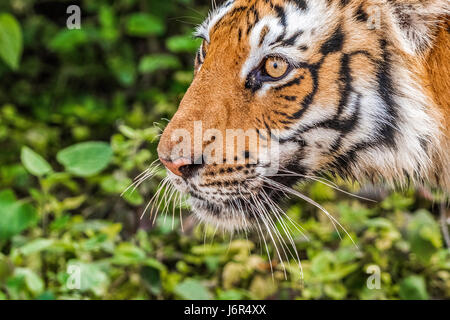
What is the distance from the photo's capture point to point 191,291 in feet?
4.77

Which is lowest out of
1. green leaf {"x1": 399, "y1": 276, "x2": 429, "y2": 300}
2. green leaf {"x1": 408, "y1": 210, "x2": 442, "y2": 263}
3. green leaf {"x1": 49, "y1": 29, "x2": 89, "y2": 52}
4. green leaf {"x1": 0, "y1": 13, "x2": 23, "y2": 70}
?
green leaf {"x1": 399, "y1": 276, "x2": 429, "y2": 300}

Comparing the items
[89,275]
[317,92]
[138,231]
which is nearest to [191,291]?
[89,275]

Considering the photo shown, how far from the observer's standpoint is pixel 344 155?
4.00 feet

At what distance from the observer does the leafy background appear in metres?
1.49

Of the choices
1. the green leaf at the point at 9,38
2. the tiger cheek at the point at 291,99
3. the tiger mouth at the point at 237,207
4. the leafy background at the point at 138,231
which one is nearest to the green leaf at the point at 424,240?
the leafy background at the point at 138,231

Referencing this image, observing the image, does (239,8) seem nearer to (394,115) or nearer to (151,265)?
(394,115)

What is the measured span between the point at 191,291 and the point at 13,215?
494 millimetres

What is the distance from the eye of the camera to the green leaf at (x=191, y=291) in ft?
4.71

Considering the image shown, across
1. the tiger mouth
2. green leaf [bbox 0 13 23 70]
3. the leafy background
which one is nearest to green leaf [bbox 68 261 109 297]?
the leafy background

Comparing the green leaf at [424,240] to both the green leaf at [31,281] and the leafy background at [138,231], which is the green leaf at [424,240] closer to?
the leafy background at [138,231]

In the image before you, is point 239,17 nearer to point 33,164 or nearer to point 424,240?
point 33,164

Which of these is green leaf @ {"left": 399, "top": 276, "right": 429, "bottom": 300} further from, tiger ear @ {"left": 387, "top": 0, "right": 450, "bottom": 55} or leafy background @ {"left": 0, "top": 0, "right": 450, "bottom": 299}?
tiger ear @ {"left": 387, "top": 0, "right": 450, "bottom": 55}

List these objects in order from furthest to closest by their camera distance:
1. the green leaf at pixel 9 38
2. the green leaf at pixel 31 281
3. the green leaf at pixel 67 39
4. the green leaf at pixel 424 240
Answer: the green leaf at pixel 67 39
the green leaf at pixel 9 38
the green leaf at pixel 424 240
the green leaf at pixel 31 281

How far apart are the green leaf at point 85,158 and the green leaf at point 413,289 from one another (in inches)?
34.1
